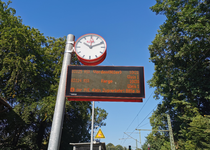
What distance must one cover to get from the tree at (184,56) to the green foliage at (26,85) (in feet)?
41.0

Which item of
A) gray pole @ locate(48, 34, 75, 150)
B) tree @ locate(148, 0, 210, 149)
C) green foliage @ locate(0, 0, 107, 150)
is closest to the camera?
gray pole @ locate(48, 34, 75, 150)

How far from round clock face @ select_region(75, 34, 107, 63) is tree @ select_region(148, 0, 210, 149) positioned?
45.3 feet

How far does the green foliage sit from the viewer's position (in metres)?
18.4

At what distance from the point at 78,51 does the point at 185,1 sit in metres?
18.2

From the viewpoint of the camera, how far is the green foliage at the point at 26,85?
18.4 meters

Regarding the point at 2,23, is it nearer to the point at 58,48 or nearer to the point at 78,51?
the point at 58,48

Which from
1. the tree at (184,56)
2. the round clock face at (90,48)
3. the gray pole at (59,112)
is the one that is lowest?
the gray pole at (59,112)

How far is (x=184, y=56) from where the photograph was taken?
70.6 ft

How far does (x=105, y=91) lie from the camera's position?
14.5 feet

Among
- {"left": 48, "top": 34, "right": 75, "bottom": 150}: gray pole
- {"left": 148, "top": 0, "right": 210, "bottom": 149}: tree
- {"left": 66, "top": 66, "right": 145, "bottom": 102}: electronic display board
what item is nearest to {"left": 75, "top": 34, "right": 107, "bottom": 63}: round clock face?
{"left": 48, "top": 34, "right": 75, "bottom": 150}: gray pole

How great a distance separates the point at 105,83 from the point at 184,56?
20289 millimetres

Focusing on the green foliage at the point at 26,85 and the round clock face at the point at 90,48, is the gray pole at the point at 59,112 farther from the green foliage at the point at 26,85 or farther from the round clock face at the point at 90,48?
the green foliage at the point at 26,85

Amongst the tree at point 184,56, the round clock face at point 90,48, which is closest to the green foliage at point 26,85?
the tree at point 184,56

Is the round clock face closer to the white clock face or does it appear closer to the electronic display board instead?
the white clock face
